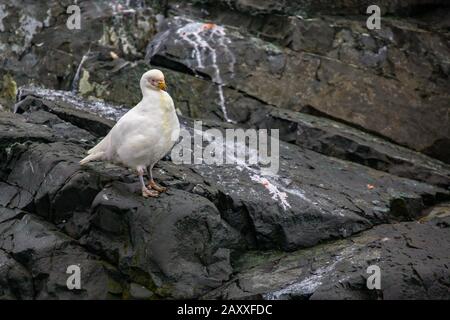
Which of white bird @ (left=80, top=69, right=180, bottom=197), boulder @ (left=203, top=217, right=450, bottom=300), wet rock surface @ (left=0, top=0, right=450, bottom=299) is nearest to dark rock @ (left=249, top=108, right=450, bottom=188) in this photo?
wet rock surface @ (left=0, top=0, right=450, bottom=299)

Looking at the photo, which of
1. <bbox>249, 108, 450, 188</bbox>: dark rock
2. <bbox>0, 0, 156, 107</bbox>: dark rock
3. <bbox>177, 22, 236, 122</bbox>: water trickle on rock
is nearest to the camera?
<bbox>249, 108, 450, 188</bbox>: dark rock

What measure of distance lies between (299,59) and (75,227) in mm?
6150

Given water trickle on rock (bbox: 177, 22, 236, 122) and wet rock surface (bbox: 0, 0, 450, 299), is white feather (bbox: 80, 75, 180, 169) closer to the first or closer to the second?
wet rock surface (bbox: 0, 0, 450, 299)

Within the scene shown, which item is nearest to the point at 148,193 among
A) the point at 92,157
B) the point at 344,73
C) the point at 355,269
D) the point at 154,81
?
the point at 92,157

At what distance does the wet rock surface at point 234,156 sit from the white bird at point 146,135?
260mm

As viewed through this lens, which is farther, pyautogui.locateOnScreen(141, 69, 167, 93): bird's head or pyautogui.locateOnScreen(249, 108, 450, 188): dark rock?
pyautogui.locateOnScreen(249, 108, 450, 188): dark rock

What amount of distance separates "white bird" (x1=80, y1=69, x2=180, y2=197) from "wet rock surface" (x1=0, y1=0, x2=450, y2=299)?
0.85ft

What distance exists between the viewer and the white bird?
7934mm

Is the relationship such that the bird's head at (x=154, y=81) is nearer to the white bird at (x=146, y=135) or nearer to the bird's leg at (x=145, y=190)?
the white bird at (x=146, y=135)

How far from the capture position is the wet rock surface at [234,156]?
7598 mm

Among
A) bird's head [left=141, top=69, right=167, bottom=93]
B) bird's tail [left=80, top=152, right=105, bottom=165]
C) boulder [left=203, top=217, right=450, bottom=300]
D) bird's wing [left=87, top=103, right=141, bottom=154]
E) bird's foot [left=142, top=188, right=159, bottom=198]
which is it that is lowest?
boulder [left=203, top=217, right=450, bottom=300]

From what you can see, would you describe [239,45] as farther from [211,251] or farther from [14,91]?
[211,251]

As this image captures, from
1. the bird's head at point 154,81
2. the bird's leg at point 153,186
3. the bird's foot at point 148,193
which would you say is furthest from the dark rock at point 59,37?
the bird's foot at point 148,193

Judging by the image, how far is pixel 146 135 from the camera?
791 centimetres
